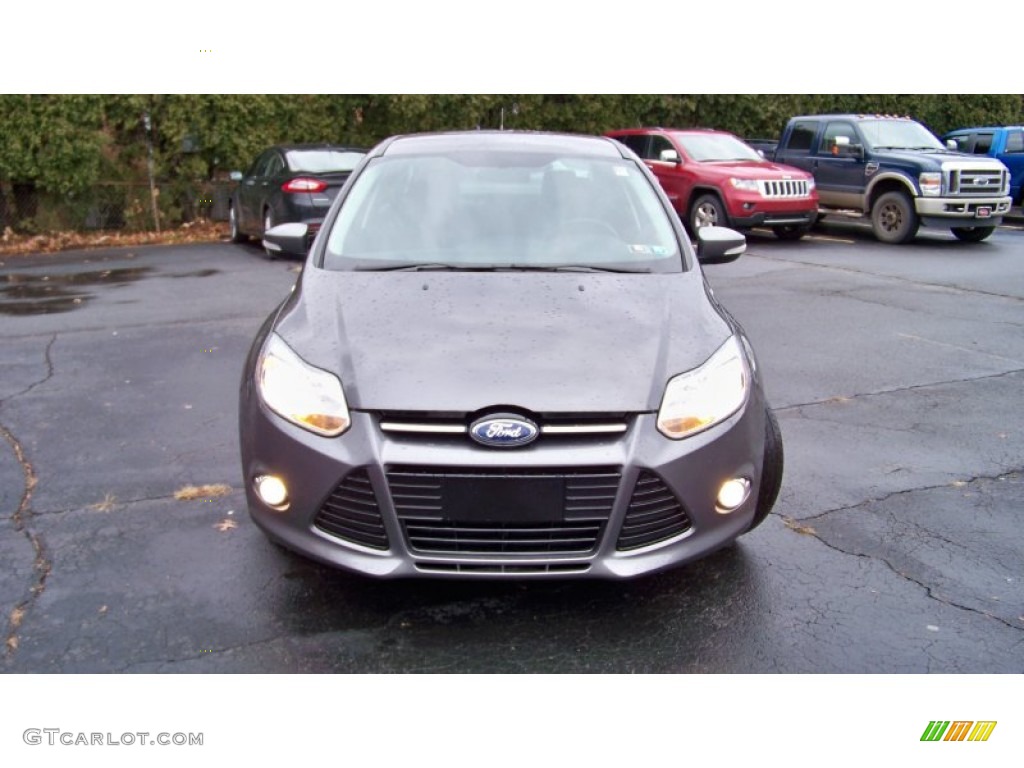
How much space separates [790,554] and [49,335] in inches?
255

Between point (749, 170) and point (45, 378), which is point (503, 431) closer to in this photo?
point (45, 378)

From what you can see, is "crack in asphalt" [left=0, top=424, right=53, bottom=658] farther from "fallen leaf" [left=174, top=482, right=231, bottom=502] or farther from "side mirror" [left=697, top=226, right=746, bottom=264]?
"side mirror" [left=697, top=226, right=746, bottom=264]

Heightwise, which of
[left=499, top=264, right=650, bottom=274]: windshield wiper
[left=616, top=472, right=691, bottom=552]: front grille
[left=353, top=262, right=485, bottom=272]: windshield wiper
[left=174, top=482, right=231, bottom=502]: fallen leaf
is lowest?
[left=174, top=482, right=231, bottom=502]: fallen leaf

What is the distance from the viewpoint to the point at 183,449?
4.79 metres

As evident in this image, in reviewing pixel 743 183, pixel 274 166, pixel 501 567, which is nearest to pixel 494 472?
pixel 501 567

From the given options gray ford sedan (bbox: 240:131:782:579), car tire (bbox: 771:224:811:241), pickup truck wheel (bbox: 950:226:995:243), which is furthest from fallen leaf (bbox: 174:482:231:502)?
pickup truck wheel (bbox: 950:226:995:243)

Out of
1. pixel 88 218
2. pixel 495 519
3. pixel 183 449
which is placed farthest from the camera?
pixel 88 218

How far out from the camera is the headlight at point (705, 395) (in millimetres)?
2902

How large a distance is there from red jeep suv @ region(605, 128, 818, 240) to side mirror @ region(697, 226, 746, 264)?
8437 millimetres

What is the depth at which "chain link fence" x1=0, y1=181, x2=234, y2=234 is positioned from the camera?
1500cm

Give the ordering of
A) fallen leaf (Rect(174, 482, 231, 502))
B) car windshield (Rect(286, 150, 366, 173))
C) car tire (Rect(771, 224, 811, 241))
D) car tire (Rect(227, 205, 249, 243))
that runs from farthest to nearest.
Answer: car tire (Rect(771, 224, 811, 241)) < car tire (Rect(227, 205, 249, 243)) < car windshield (Rect(286, 150, 366, 173)) < fallen leaf (Rect(174, 482, 231, 502))

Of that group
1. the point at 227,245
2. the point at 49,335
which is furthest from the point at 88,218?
the point at 49,335

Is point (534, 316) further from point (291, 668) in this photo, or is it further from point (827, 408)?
point (827, 408)

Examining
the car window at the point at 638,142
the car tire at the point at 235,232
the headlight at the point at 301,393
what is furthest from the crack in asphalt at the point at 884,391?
the car tire at the point at 235,232
